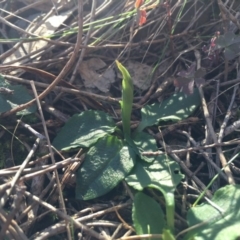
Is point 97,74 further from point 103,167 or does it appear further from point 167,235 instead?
point 167,235

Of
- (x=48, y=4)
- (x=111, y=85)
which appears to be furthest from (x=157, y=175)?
(x=48, y=4)

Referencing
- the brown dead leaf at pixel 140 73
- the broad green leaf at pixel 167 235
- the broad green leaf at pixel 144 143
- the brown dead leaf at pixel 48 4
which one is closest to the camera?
the broad green leaf at pixel 167 235

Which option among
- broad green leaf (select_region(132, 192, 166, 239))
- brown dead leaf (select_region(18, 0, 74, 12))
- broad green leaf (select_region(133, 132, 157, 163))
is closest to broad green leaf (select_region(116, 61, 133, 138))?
broad green leaf (select_region(133, 132, 157, 163))

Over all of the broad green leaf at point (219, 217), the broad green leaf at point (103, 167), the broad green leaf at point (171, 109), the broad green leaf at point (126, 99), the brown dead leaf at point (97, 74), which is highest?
the brown dead leaf at point (97, 74)

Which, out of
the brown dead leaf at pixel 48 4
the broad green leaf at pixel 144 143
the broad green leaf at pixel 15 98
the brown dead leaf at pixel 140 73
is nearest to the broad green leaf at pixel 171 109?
the broad green leaf at pixel 144 143

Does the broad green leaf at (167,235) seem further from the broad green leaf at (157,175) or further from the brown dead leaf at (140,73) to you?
the brown dead leaf at (140,73)

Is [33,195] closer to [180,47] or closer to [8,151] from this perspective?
[8,151]
